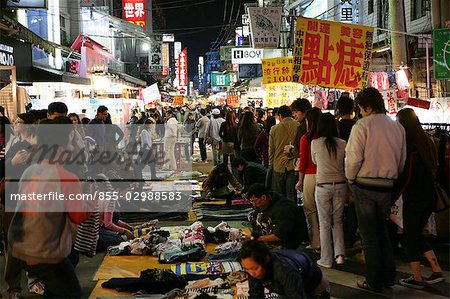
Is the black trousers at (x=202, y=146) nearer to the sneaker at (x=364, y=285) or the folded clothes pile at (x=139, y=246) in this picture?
the folded clothes pile at (x=139, y=246)

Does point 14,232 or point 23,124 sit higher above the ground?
point 23,124

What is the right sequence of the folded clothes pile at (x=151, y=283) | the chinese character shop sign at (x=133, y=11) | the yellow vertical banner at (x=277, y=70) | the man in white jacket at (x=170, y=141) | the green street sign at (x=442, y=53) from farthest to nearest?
the chinese character shop sign at (x=133, y=11)
the yellow vertical banner at (x=277, y=70)
the man in white jacket at (x=170, y=141)
the green street sign at (x=442, y=53)
the folded clothes pile at (x=151, y=283)

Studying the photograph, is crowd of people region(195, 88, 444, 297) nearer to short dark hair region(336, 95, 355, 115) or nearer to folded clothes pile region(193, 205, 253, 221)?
short dark hair region(336, 95, 355, 115)

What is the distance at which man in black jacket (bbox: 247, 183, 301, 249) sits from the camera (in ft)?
22.1

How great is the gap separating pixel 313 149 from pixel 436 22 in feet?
22.4

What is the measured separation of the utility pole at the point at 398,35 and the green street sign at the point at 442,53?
1.44 metres

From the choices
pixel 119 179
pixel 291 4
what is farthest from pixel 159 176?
pixel 291 4

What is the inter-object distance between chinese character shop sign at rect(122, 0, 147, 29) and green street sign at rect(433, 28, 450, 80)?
37.1 metres

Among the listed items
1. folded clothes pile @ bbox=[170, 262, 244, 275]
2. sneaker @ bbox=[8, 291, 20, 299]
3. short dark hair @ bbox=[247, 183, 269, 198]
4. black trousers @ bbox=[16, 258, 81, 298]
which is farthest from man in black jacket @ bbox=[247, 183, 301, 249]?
sneaker @ bbox=[8, 291, 20, 299]

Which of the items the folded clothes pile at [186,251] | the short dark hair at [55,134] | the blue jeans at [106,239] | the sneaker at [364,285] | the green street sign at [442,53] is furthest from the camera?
the green street sign at [442,53]

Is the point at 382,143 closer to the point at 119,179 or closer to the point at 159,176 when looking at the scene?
the point at 119,179

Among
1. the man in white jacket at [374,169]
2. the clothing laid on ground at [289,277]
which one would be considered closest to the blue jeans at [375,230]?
the man in white jacket at [374,169]

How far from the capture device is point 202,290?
669cm

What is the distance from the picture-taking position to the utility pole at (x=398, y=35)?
42.0 ft
